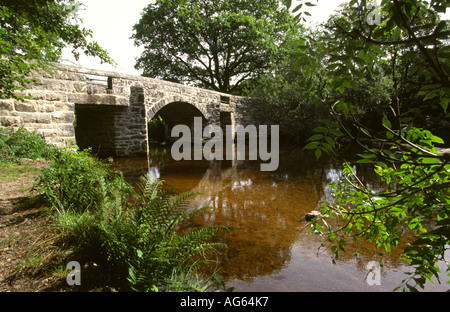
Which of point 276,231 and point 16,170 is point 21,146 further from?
point 276,231

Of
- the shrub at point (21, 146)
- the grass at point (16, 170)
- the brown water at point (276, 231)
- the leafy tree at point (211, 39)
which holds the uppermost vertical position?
the leafy tree at point (211, 39)

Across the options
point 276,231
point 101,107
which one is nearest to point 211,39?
point 101,107

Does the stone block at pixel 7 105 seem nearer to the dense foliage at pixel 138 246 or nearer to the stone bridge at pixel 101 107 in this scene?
the stone bridge at pixel 101 107

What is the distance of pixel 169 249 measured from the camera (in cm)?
211

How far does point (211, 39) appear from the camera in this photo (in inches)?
786

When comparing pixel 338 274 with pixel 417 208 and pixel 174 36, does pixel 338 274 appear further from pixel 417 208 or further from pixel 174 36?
pixel 174 36

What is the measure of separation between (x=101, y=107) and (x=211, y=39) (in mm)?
13236

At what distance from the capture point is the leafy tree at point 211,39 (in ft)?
61.0

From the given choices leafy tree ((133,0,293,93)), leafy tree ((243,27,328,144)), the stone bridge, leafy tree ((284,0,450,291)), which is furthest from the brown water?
leafy tree ((133,0,293,93))

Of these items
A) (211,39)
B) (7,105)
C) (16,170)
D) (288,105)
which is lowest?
(16,170)

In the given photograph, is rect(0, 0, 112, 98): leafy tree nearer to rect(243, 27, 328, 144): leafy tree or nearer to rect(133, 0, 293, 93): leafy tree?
rect(243, 27, 328, 144): leafy tree

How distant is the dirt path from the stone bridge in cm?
145

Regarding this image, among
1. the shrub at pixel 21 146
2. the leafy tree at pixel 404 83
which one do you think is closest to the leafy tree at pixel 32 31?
the shrub at pixel 21 146

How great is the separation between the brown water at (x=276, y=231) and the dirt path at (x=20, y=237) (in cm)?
144
